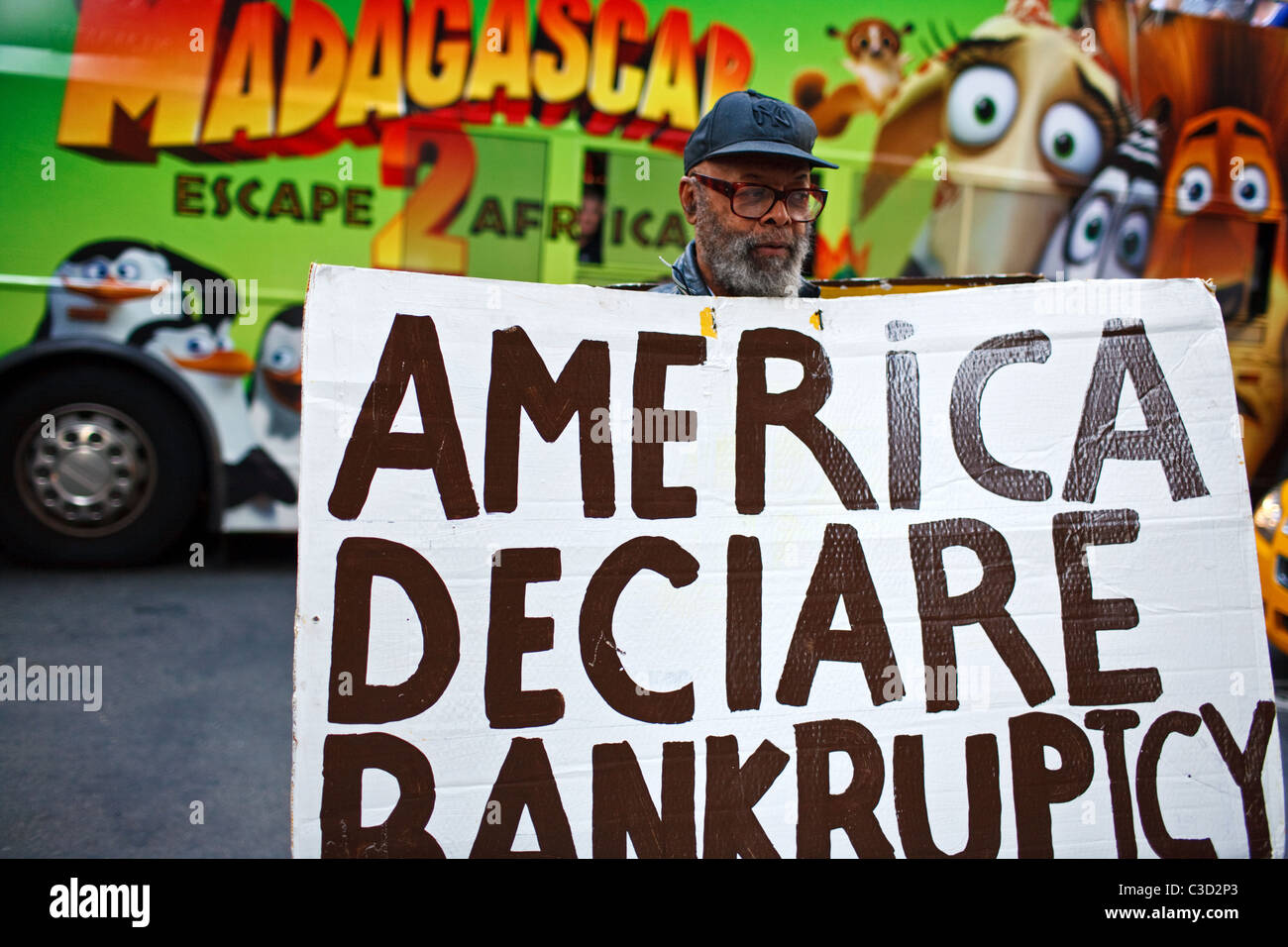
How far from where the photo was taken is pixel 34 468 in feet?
16.0

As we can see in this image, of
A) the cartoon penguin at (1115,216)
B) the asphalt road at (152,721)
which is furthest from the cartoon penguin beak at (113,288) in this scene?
the cartoon penguin at (1115,216)

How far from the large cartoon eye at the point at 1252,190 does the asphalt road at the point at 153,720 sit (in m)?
3.30

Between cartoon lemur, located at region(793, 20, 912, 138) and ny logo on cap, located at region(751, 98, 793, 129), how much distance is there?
3521 mm

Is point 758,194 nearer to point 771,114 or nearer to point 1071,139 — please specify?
point 771,114

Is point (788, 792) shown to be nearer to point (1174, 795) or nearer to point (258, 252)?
point (1174, 795)

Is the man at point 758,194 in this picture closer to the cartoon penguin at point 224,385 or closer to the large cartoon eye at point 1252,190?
the cartoon penguin at point 224,385

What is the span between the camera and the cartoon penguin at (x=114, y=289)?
15.1 ft

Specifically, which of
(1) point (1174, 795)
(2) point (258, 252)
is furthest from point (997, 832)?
(2) point (258, 252)

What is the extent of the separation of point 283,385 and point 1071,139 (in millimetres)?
4898

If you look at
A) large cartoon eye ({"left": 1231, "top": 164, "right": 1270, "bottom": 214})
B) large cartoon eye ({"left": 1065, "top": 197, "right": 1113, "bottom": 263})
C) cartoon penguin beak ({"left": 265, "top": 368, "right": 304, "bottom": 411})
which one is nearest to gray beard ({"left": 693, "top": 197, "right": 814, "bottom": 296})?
cartoon penguin beak ({"left": 265, "top": 368, "right": 304, "bottom": 411})

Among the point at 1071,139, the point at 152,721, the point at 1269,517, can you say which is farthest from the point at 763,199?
the point at 1071,139

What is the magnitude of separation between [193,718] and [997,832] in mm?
2997

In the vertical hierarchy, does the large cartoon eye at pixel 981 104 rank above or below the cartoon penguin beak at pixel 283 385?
above

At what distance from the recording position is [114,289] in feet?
15.4
